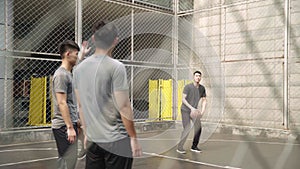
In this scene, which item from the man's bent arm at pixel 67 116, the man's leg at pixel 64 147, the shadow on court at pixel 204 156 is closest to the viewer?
the man's bent arm at pixel 67 116

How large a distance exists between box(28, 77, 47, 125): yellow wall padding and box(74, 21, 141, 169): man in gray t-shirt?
6691 mm

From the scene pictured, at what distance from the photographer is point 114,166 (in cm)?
252

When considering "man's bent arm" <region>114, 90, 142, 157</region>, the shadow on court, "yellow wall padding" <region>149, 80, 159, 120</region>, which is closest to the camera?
"man's bent arm" <region>114, 90, 142, 157</region>

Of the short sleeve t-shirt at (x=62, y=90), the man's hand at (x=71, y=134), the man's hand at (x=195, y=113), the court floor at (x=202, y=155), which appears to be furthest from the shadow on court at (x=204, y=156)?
the man's hand at (x=71, y=134)

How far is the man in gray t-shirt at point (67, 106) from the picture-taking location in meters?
3.47

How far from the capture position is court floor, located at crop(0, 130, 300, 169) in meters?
5.81

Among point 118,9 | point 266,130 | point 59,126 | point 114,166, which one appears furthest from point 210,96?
point 114,166

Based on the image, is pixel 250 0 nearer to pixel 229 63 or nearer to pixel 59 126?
pixel 229 63

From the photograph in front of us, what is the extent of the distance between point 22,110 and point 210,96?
567cm

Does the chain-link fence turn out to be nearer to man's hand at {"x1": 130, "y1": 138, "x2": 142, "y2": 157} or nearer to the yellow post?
the yellow post

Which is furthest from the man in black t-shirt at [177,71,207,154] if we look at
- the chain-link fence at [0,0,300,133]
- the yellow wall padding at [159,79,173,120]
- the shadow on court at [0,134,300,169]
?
the yellow wall padding at [159,79,173,120]

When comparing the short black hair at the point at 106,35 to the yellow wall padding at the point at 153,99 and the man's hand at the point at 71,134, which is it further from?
the yellow wall padding at the point at 153,99

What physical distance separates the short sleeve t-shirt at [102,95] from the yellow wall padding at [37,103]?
264 inches

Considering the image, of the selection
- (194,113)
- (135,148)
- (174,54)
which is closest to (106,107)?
(135,148)
